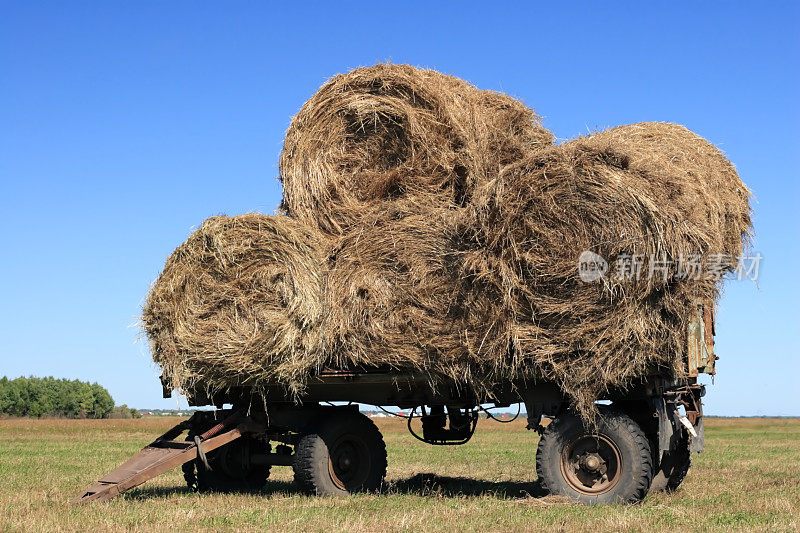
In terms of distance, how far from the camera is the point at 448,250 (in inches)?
324

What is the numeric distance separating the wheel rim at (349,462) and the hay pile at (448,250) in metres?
1.42

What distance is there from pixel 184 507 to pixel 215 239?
2.78m

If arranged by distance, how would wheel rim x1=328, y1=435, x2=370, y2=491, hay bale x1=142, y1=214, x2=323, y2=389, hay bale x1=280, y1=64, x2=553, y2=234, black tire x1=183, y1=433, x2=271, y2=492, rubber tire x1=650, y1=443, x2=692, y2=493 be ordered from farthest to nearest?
black tire x1=183, y1=433, x2=271, y2=492
wheel rim x1=328, y1=435, x2=370, y2=491
rubber tire x1=650, y1=443, x2=692, y2=493
hay bale x1=280, y1=64, x2=553, y2=234
hay bale x1=142, y1=214, x2=323, y2=389

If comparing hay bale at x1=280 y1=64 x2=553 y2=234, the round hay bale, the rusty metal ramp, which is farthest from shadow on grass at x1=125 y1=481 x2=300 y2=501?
hay bale at x1=280 y1=64 x2=553 y2=234

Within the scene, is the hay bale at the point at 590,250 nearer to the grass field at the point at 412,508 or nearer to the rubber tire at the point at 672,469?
the grass field at the point at 412,508

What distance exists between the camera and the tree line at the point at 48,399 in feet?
329

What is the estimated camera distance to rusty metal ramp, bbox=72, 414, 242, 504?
8.59 meters

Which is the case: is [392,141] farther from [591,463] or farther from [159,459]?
[159,459]

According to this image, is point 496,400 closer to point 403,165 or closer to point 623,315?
point 623,315

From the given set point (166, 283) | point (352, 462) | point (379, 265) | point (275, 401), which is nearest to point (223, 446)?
point (275, 401)

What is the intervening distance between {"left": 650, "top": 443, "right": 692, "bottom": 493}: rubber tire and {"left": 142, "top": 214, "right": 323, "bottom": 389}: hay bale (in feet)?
14.2

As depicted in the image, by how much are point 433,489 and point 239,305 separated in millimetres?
3558

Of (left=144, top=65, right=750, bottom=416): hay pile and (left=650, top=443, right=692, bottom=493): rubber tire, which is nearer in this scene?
(left=144, top=65, right=750, bottom=416): hay pile

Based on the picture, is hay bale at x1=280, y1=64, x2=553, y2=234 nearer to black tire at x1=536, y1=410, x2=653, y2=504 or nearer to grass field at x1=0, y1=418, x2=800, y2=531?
black tire at x1=536, y1=410, x2=653, y2=504
